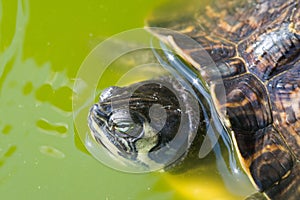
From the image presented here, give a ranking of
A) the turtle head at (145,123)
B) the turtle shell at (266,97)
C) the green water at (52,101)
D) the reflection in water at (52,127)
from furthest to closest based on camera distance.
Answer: the reflection in water at (52,127) → the green water at (52,101) → the turtle head at (145,123) → the turtle shell at (266,97)

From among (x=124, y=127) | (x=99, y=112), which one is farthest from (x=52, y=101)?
(x=124, y=127)

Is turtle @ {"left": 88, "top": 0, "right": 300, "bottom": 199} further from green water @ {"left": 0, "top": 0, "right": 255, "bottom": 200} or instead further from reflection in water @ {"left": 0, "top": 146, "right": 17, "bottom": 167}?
reflection in water @ {"left": 0, "top": 146, "right": 17, "bottom": 167}

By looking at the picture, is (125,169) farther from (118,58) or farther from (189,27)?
(189,27)

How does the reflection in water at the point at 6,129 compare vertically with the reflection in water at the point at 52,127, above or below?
above

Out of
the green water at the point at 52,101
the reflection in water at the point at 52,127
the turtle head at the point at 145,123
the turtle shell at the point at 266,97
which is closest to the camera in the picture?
the turtle shell at the point at 266,97

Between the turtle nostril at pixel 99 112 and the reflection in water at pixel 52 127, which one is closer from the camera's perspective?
the turtle nostril at pixel 99 112

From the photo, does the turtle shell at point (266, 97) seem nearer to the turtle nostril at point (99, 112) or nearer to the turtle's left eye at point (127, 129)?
the turtle's left eye at point (127, 129)

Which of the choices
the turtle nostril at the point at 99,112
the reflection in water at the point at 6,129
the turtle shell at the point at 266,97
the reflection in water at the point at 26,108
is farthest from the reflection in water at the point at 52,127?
the turtle shell at the point at 266,97
